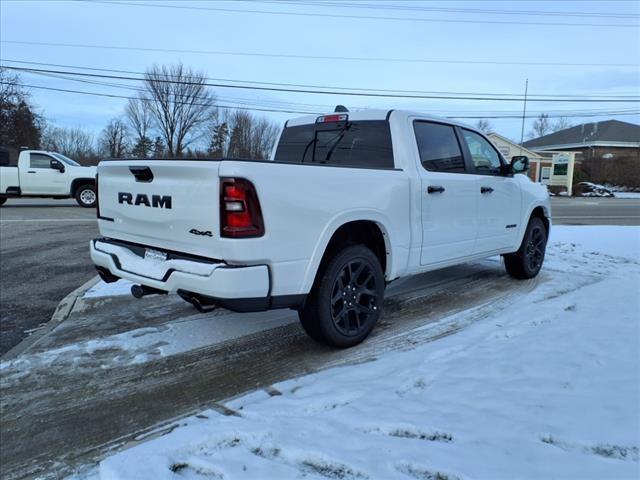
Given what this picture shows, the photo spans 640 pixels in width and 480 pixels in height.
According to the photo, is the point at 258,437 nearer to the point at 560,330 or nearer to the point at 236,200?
the point at 236,200

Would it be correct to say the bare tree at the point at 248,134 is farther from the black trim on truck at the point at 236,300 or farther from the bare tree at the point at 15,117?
the black trim on truck at the point at 236,300

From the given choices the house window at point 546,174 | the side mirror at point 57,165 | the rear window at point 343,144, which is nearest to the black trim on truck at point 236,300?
the rear window at point 343,144

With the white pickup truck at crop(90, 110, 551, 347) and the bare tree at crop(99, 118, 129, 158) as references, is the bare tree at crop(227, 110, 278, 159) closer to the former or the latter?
the bare tree at crop(99, 118, 129, 158)

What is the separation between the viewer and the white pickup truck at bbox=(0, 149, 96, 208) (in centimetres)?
1670

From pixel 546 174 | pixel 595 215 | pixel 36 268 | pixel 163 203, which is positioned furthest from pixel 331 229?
pixel 546 174

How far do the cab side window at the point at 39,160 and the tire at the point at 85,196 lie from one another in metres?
1.28

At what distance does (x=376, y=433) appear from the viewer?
2.66 m

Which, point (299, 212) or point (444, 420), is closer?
point (444, 420)

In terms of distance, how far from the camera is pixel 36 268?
24.1 feet

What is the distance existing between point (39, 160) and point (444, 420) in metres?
18.1

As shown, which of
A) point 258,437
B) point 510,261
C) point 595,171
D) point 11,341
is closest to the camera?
point 258,437

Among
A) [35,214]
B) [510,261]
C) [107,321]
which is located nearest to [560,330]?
[510,261]

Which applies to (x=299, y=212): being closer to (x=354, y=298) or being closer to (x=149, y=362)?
(x=354, y=298)

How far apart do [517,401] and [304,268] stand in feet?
5.17
